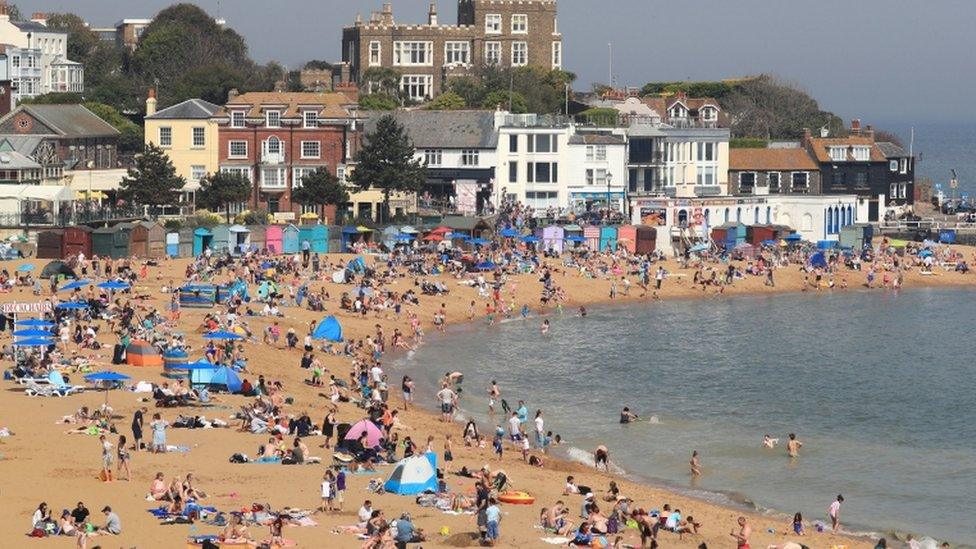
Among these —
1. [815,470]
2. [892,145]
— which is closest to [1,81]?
[892,145]

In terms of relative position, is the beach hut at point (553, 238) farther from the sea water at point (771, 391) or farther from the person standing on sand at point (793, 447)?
the person standing on sand at point (793, 447)

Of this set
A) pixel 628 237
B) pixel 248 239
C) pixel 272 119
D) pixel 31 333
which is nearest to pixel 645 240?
pixel 628 237

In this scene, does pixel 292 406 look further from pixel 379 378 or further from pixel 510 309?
pixel 510 309

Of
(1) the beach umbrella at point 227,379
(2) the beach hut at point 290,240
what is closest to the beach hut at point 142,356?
(1) the beach umbrella at point 227,379

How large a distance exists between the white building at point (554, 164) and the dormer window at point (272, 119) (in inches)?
456

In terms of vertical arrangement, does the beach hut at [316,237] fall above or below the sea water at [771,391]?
above

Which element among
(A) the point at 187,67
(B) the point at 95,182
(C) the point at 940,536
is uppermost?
(A) the point at 187,67

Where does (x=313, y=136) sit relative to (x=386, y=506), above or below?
above

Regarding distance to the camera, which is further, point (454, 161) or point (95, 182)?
point (454, 161)

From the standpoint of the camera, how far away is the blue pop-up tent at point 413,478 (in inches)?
1351

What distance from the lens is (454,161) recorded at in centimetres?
9100

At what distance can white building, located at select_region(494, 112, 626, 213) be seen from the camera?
9088 centimetres

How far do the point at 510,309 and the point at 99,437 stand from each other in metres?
32.2

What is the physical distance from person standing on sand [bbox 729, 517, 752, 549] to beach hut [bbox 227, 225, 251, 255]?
41915 mm
